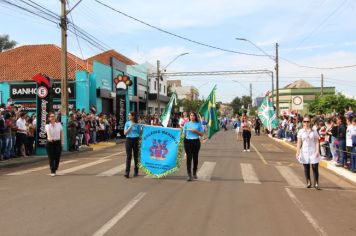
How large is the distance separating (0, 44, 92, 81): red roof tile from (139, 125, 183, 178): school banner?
87.6 ft

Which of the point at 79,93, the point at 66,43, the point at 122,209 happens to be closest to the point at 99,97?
the point at 79,93

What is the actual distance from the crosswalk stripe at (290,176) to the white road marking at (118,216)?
455cm

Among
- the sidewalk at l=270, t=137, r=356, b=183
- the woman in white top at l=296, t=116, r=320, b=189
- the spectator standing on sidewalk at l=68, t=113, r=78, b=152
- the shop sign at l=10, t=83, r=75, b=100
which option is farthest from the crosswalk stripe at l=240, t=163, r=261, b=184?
the shop sign at l=10, t=83, r=75, b=100

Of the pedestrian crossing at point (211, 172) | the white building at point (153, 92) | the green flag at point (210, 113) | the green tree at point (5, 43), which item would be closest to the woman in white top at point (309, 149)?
the pedestrian crossing at point (211, 172)

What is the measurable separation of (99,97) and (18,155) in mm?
20511

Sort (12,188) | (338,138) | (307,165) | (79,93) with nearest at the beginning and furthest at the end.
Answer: (12,188) < (307,165) < (338,138) < (79,93)

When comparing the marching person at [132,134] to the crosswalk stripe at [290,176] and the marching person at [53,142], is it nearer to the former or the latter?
the marching person at [53,142]

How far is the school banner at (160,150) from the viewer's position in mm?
12602

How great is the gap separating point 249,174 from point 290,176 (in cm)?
121

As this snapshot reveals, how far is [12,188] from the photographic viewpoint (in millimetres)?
10711

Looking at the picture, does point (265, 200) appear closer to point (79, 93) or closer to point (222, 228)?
point (222, 228)

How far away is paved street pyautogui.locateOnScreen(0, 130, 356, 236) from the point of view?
7090 mm

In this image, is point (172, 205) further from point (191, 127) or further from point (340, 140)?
point (340, 140)

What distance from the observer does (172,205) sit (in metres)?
8.80
